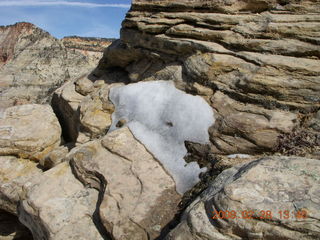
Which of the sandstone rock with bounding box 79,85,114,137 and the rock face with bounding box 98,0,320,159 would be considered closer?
the rock face with bounding box 98,0,320,159

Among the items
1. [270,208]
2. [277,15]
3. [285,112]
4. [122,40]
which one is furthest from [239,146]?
[122,40]

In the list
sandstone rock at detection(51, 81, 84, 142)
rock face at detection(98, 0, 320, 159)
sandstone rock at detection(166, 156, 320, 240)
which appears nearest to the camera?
sandstone rock at detection(166, 156, 320, 240)

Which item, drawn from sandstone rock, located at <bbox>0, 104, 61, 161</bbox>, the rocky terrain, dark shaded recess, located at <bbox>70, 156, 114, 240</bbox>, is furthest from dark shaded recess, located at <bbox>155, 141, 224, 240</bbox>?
sandstone rock, located at <bbox>0, 104, 61, 161</bbox>

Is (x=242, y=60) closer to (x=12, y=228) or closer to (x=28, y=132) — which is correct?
(x=28, y=132)

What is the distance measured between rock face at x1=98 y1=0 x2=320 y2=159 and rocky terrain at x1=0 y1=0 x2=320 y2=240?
0.03m

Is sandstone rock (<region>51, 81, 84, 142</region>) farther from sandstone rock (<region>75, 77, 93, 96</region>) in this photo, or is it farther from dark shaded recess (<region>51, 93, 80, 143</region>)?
sandstone rock (<region>75, 77, 93, 96</region>)

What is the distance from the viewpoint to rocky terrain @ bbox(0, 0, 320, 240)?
425 centimetres

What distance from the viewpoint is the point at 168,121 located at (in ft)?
25.7

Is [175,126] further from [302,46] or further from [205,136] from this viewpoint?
[302,46]

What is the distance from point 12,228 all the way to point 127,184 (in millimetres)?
6709

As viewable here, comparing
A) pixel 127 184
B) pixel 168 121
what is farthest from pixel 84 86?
pixel 127 184

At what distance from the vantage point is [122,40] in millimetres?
11008

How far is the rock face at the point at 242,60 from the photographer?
22.3ft

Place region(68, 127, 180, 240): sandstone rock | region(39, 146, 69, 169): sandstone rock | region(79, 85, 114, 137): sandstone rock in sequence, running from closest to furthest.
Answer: region(68, 127, 180, 240): sandstone rock
region(79, 85, 114, 137): sandstone rock
region(39, 146, 69, 169): sandstone rock
